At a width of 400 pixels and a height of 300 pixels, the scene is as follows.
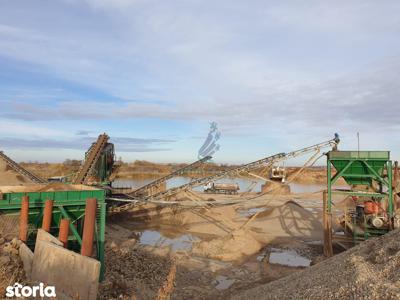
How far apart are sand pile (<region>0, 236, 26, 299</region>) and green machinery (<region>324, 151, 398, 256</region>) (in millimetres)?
12236

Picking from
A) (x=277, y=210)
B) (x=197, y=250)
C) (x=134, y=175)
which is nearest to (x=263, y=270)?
(x=197, y=250)

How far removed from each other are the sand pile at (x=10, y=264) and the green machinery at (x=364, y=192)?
12.2 meters

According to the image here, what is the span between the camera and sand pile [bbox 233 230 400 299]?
7414 millimetres

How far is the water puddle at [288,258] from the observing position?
17312 mm

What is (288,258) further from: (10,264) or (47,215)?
(10,264)

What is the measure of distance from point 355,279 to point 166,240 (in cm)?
1575

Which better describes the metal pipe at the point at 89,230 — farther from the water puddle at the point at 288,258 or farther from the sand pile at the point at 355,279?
the water puddle at the point at 288,258

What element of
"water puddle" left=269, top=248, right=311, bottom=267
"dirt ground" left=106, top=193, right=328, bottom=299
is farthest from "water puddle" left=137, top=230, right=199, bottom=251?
"water puddle" left=269, top=248, right=311, bottom=267

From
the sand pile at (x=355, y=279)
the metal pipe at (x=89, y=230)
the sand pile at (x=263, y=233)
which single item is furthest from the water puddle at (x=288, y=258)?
the metal pipe at (x=89, y=230)

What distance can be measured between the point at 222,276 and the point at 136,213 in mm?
14075

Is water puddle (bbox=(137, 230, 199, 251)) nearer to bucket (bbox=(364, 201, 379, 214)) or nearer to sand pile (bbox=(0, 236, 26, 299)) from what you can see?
bucket (bbox=(364, 201, 379, 214))

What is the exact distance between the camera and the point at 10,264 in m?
9.70

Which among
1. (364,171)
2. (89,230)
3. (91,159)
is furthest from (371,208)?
(91,159)

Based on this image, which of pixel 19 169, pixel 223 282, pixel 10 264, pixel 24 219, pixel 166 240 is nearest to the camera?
pixel 10 264
